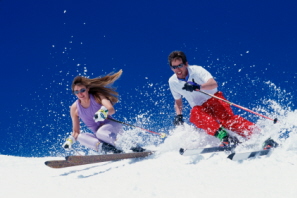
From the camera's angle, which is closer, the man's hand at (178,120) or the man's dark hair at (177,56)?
the man's dark hair at (177,56)

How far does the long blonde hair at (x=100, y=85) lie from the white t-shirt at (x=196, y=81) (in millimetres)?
1183

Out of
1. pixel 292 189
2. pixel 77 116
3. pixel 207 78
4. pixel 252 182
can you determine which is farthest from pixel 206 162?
pixel 77 116

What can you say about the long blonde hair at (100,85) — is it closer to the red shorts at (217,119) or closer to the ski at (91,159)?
the ski at (91,159)

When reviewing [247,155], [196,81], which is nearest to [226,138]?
[247,155]

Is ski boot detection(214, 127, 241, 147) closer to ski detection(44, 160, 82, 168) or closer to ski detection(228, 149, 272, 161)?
ski detection(228, 149, 272, 161)

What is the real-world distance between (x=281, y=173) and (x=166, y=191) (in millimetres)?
1171

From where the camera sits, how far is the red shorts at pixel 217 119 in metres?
4.55

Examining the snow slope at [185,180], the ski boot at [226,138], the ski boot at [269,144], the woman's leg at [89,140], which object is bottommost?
the snow slope at [185,180]

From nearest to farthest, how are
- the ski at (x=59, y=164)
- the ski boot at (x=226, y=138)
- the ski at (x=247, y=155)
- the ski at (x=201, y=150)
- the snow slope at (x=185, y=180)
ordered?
the snow slope at (x=185, y=180) → the ski at (x=247, y=155) → the ski at (x=201, y=150) → the ski boot at (x=226, y=138) → the ski at (x=59, y=164)

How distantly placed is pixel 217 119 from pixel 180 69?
1076 millimetres

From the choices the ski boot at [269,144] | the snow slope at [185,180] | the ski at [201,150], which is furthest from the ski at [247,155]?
the ski at [201,150]

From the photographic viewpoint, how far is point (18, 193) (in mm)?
2990

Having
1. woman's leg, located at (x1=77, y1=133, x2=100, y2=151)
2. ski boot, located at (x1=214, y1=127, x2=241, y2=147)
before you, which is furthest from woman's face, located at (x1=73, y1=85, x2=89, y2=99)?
ski boot, located at (x1=214, y1=127, x2=241, y2=147)

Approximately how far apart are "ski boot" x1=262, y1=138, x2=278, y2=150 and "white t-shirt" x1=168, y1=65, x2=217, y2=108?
1385 millimetres
